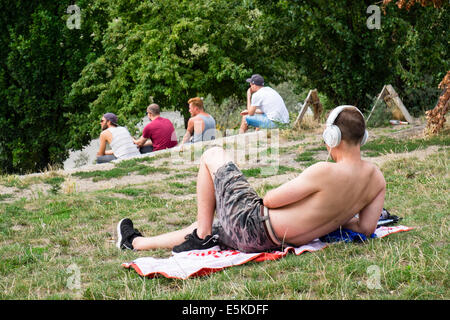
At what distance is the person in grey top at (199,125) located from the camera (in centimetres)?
1346

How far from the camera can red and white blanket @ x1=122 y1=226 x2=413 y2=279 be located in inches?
162

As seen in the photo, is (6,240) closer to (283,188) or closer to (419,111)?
(283,188)

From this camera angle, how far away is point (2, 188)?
9.67 metres

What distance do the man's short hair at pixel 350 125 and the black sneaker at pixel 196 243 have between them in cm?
138

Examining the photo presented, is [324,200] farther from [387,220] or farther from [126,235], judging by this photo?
[126,235]

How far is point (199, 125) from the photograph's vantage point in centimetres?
1348

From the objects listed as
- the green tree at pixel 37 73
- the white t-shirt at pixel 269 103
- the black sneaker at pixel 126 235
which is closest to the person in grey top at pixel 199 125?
the white t-shirt at pixel 269 103

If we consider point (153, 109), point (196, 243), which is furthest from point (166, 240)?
point (153, 109)

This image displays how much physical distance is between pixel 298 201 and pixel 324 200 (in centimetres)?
21

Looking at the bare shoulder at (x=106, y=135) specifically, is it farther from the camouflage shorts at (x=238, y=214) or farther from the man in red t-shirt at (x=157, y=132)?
the camouflage shorts at (x=238, y=214)

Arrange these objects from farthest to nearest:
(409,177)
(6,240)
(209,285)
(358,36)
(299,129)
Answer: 1. (358,36)
2. (299,129)
3. (409,177)
4. (6,240)
5. (209,285)
